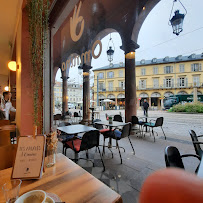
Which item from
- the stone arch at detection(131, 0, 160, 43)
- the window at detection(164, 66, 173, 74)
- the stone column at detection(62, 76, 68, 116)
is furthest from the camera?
the window at detection(164, 66, 173, 74)

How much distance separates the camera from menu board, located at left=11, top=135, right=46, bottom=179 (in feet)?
2.76

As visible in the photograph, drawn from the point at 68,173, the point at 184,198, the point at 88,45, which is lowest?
the point at 68,173

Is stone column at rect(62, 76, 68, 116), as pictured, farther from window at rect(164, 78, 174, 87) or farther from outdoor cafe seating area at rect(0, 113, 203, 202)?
window at rect(164, 78, 174, 87)

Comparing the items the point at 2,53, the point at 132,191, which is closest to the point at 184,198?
the point at 132,191

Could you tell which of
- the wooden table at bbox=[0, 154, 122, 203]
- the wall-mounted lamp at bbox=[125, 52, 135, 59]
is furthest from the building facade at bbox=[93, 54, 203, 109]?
the wooden table at bbox=[0, 154, 122, 203]

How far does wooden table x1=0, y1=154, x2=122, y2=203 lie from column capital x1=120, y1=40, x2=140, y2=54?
4326 millimetres

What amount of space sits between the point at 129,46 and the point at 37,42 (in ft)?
10.6

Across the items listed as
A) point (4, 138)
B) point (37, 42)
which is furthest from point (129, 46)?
point (4, 138)

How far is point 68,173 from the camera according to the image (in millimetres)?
924

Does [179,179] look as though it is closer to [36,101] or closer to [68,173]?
[68,173]

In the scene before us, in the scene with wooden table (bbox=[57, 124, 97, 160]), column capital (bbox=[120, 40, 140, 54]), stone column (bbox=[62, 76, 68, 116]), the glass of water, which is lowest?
wooden table (bbox=[57, 124, 97, 160])

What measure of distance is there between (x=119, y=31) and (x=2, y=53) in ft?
17.9

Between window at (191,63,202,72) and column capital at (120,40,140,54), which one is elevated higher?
Answer: column capital at (120,40,140,54)

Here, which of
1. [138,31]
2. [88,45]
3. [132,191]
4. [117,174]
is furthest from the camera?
[138,31]
